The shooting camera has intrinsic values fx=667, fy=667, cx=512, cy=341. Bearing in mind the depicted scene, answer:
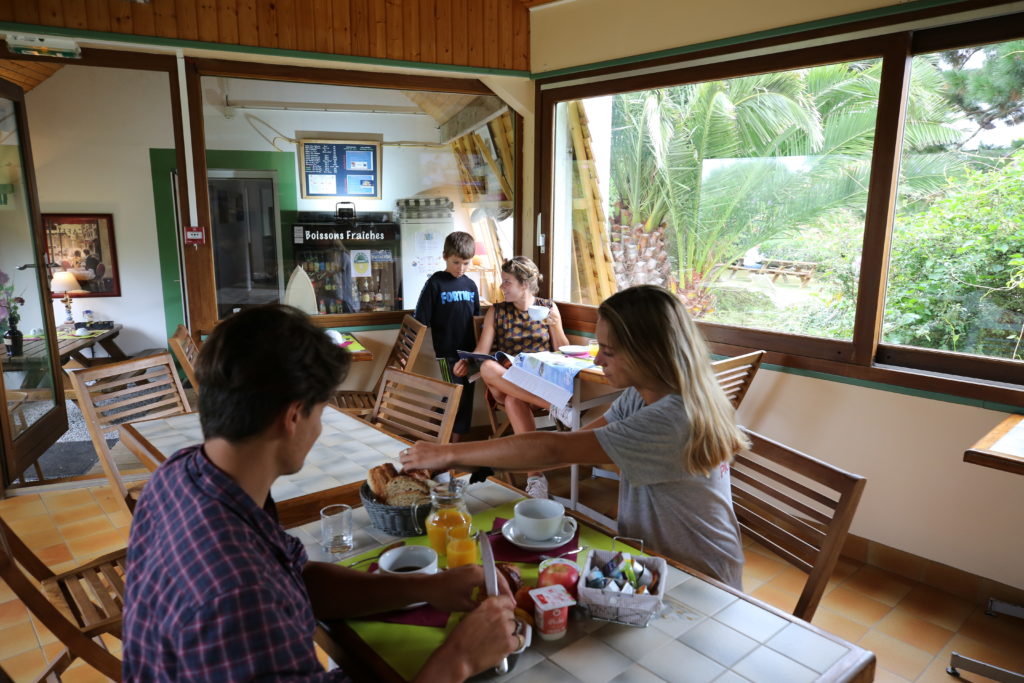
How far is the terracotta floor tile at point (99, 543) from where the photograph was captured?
117 inches

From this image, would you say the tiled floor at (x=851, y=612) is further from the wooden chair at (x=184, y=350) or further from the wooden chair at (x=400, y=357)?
the wooden chair at (x=400, y=357)

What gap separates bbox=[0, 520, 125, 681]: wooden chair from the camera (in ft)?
4.66

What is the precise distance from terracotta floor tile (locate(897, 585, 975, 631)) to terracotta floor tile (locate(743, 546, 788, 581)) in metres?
0.47

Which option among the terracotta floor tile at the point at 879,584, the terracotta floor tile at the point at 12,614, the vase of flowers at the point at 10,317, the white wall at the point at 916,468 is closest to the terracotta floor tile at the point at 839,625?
the terracotta floor tile at the point at 879,584

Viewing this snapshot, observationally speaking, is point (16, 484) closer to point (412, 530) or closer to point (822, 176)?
point (412, 530)

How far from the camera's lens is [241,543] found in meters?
0.87

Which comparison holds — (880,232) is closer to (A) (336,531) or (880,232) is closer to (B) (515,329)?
(B) (515,329)

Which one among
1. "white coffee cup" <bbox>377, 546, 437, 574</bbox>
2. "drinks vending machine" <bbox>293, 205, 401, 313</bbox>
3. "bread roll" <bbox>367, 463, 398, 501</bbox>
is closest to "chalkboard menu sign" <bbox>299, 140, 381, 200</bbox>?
"drinks vending machine" <bbox>293, 205, 401, 313</bbox>

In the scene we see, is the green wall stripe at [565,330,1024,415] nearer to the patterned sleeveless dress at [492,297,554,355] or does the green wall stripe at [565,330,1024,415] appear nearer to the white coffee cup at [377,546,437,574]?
the patterned sleeveless dress at [492,297,554,355]

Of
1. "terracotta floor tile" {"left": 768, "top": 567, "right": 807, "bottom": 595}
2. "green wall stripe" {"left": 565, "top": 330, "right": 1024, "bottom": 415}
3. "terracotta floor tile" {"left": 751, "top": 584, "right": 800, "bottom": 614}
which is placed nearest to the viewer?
"green wall stripe" {"left": 565, "top": 330, "right": 1024, "bottom": 415}

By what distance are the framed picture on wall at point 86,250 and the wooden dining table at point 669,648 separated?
6677 mm

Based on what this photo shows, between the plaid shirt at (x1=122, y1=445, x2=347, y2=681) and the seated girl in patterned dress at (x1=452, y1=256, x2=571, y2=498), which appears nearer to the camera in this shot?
the plaid shirt at (x1=122, y1=445, x2=347, y2=681)

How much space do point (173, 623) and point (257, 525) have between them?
6.7 inches

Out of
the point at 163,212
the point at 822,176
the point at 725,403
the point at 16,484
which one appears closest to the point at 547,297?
the point at 822,176
